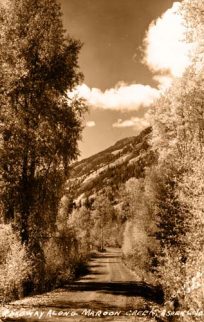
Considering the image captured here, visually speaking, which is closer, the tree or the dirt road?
the dirt road

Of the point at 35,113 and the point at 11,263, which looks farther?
the point at 35,113

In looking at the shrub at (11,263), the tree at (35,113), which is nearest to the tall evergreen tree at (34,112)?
the tree at (35,113)

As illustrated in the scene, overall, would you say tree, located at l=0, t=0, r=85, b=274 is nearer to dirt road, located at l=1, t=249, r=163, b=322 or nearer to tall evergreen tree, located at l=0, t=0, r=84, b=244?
tall evergreen tree, located at l=0, t=0, r=84, b=244

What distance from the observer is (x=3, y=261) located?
18625mm

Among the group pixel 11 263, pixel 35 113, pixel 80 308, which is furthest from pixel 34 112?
pixel 80 308

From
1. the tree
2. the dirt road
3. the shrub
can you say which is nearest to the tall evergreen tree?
the tree

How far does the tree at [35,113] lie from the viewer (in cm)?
1953

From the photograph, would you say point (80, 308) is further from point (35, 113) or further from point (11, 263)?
point (35, 113)

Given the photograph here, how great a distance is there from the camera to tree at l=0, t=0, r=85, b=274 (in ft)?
64.1

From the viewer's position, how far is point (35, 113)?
20.2 meters

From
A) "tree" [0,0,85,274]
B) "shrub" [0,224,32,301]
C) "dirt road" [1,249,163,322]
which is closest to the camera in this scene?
"dirt road" [1,249,163,322]

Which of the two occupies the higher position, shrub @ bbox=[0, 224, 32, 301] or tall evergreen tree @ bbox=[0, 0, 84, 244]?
tall evergreen tree @ bbox=[0, 0, 84, 244]

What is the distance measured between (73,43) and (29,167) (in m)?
6.72

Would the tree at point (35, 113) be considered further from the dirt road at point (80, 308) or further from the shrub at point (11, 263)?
the dirt road at point (80, 308)
